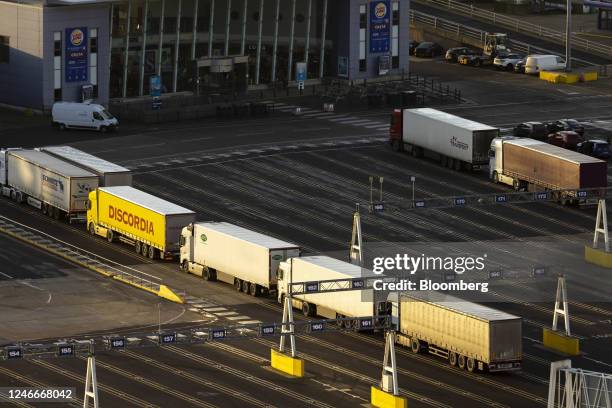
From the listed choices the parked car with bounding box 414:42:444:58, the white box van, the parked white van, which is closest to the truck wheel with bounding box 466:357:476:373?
the white box van

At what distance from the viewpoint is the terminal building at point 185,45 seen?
16450 centimetres

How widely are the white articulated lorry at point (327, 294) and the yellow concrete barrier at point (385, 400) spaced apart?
1025cm

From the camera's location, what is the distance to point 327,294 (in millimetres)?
110625

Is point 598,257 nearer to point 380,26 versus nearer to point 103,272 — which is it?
point 103,272

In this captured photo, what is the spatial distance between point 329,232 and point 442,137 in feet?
70.7

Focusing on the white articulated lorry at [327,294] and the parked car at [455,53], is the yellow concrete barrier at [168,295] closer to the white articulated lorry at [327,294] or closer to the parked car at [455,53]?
the white articulated lorry at [327,294]

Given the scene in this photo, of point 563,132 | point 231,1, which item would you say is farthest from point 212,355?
point 231,1

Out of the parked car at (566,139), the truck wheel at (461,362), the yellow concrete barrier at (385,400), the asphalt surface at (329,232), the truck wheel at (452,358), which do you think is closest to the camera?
the yellow concrete barrier at (385,400)

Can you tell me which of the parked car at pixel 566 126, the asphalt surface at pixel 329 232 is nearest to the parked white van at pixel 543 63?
the asphalt surface at pixel 329 232

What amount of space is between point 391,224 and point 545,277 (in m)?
14.9

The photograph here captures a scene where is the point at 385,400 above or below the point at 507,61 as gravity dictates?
below

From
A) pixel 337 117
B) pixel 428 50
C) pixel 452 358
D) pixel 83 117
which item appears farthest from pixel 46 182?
pixel 428 50

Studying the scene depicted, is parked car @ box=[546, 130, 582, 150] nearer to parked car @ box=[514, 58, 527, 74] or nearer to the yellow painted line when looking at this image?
parked car @ box=[514, 58, 527, 74]

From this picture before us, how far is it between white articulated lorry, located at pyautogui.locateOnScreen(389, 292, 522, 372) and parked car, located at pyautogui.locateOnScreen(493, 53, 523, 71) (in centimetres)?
8351
